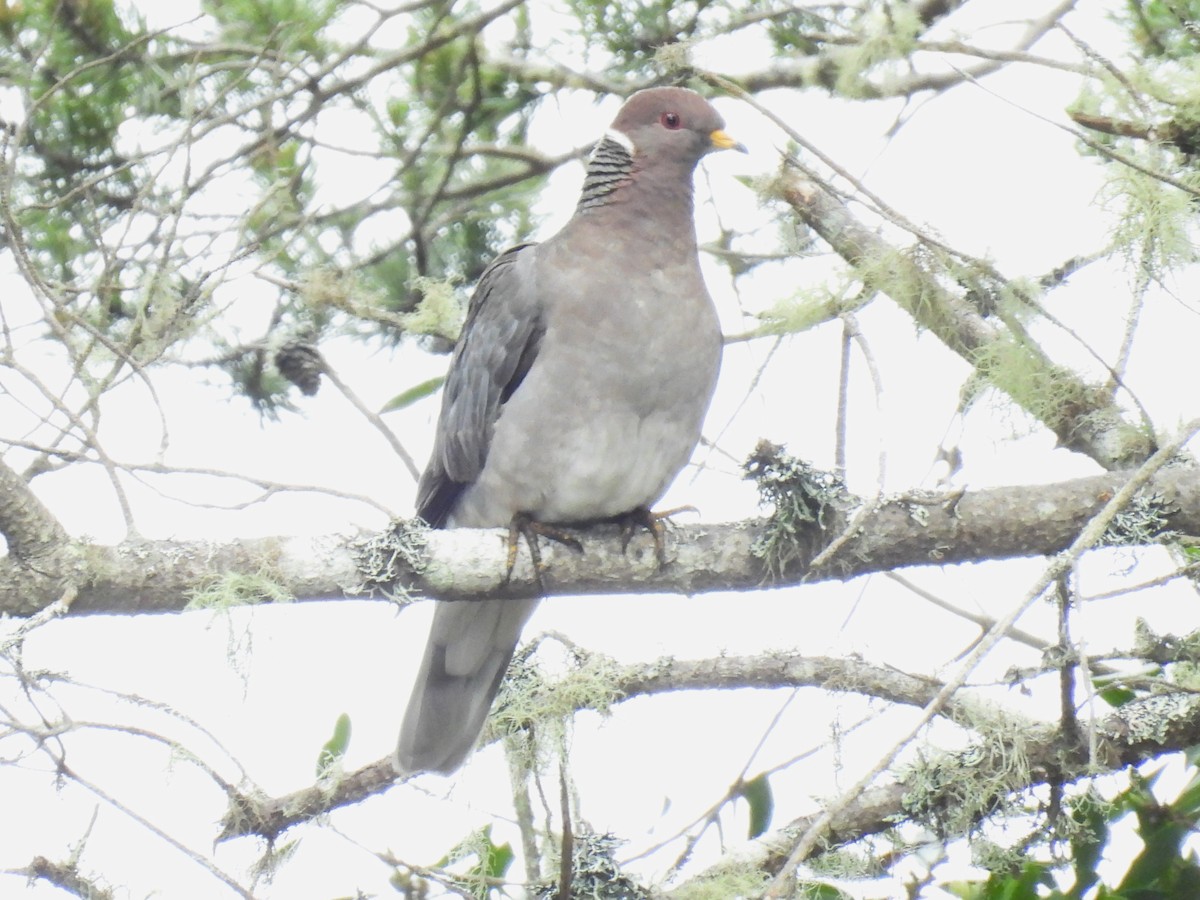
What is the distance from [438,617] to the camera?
3.53 metres

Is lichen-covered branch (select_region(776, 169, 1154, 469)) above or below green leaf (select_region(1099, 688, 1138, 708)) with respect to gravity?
above

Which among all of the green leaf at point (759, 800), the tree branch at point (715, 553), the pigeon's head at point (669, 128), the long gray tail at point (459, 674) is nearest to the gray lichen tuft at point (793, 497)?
the tree branch at point (715, 553)

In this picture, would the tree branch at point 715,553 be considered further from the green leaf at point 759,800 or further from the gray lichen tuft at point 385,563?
the green leaf at point 759,800

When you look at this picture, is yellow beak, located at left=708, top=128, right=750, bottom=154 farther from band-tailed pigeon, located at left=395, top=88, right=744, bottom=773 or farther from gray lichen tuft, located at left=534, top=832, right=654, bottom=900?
gray lichen tuft, located at left=534, top=832, right=654, bottom=900

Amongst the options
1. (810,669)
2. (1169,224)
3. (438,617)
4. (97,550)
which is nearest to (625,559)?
(810,669)

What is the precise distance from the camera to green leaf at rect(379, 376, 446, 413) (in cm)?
375

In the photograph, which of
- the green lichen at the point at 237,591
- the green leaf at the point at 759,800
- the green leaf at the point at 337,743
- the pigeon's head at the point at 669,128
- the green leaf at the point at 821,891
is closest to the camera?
the green leaf at the point at 821,891

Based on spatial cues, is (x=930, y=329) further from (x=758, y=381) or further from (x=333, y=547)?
(x=333, y=547)

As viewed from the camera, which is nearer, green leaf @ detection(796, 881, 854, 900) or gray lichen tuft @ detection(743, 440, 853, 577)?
green leaf @ detection(796, 881, 854, 900)

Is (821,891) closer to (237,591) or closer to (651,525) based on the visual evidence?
(651,525)

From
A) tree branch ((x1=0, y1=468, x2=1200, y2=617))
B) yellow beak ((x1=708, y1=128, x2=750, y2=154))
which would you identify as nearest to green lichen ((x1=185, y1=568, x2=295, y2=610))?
tree branch ((x1=0, y1=468, x2=1200, y2=617))

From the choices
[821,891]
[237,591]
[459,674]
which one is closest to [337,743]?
[459,674]

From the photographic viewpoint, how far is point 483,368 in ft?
10.9

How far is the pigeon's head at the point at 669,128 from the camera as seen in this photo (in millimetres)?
3406
